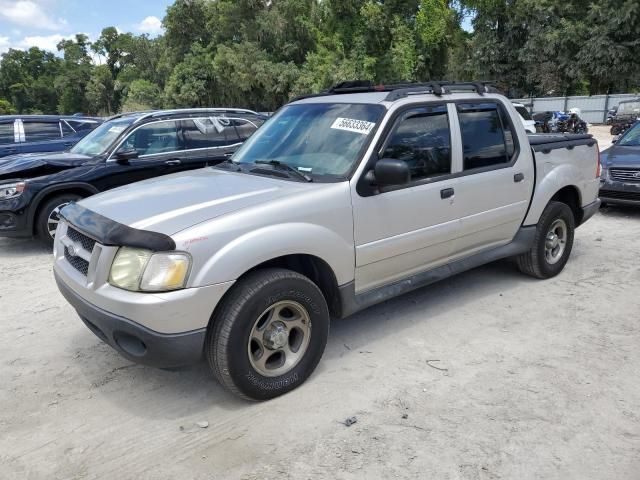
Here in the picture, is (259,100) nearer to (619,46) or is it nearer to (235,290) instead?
(619,46)

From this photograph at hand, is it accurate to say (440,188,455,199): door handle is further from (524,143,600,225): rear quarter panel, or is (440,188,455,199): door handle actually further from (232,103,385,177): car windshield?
Result: (524,143,600,225): rear quarter panel

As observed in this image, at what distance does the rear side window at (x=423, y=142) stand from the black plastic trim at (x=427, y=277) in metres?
0.80

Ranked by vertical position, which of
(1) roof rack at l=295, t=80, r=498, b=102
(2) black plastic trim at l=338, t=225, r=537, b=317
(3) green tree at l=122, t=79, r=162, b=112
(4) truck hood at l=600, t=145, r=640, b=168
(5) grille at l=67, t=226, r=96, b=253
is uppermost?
(3) green tree at l=122, t=79, r=162, b=112

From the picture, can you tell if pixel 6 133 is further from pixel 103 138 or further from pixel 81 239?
pixel 81 239

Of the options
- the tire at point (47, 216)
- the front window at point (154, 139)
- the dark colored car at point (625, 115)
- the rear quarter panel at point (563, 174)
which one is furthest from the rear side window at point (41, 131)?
the dark colored car at point (625, 115)

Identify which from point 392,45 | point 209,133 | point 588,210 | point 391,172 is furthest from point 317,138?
point 392,45

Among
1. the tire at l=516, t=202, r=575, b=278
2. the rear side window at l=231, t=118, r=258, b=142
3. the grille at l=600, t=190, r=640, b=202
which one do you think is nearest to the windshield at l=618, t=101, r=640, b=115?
the grille at l=600, t=190, r=640, b=202

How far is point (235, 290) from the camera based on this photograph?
306cm

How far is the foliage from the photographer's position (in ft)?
112

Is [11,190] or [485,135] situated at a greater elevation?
[485,135]

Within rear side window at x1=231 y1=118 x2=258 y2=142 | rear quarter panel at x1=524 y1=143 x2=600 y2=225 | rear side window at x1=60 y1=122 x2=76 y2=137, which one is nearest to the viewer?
rear quarter panel at x1=524 y1=143 x2=600 y2=225

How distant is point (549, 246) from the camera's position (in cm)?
535

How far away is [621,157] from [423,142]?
5542 millimetres

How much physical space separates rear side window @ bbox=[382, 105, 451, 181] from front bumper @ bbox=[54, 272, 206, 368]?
186cm
